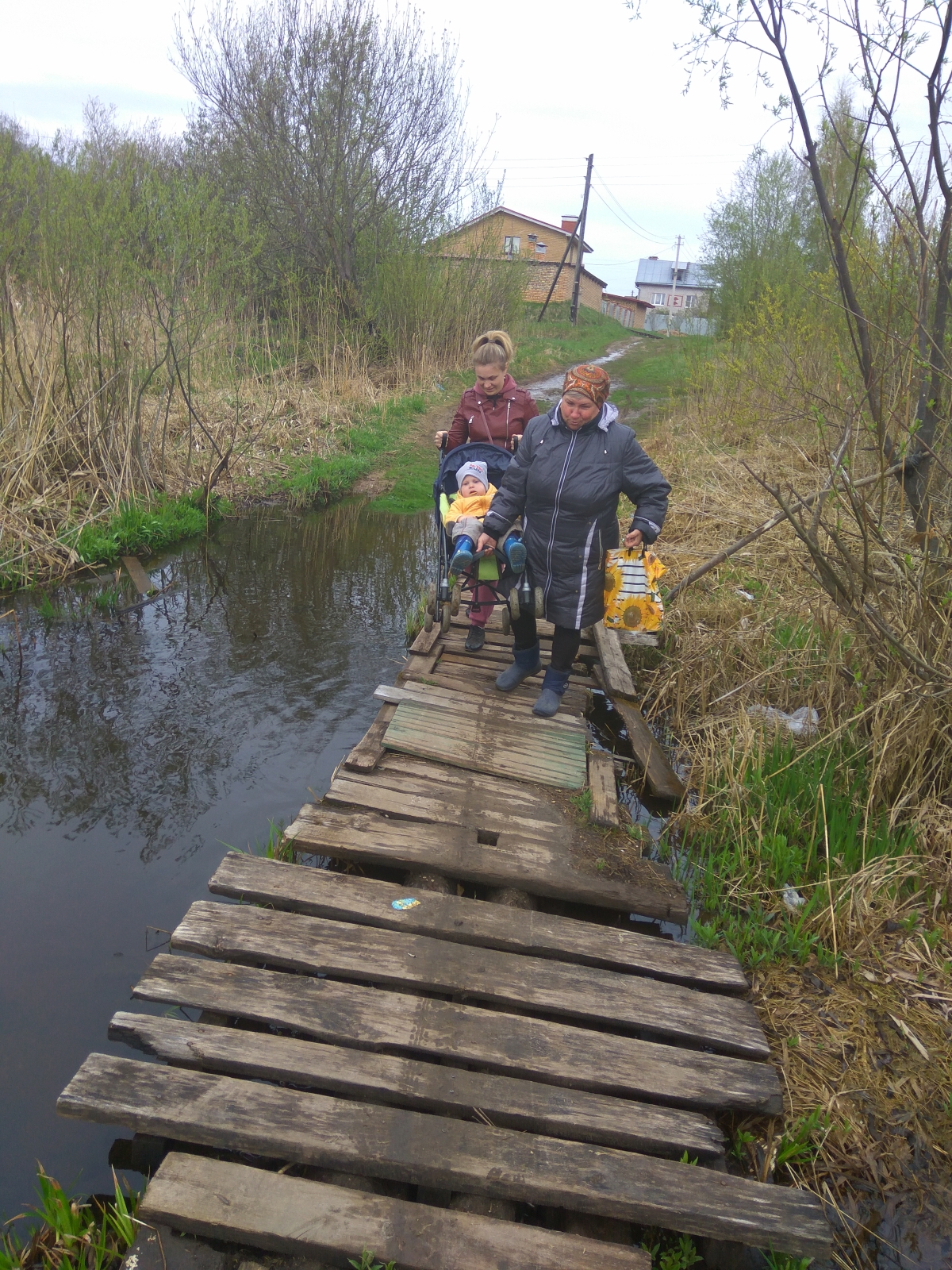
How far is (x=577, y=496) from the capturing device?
420 centimetres

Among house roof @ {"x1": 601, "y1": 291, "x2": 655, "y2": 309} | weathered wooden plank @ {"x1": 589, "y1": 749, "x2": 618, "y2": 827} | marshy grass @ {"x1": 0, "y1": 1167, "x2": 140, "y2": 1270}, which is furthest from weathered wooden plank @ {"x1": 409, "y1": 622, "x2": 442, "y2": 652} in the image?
house roof @ {"x1": 601, "y1": 291, "x2": 655, "y2": 309}

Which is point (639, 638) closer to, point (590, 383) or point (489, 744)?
point (489, 744)

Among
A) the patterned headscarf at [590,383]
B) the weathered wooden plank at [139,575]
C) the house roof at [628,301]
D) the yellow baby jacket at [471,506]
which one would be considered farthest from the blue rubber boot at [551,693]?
the house roof at [628,301]

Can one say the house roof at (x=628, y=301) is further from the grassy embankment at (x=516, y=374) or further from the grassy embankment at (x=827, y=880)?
the grassy embankment at (x=827, y=880)

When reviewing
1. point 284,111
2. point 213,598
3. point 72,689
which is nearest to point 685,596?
point 213,598

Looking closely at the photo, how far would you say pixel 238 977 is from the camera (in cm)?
272

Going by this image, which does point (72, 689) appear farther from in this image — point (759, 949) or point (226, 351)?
point (226, 351)

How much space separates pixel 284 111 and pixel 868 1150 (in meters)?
17.6

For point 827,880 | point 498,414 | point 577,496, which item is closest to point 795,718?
point 827,880

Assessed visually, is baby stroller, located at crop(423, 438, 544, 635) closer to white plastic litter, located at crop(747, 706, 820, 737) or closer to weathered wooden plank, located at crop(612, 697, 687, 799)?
weathered wooden plank, located at crop(612, 697, 687, 799)

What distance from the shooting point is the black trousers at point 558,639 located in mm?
4719

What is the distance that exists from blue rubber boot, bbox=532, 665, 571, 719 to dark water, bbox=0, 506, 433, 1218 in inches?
43.8

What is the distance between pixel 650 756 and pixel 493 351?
272cm

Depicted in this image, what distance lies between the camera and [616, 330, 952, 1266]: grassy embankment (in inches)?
98.7
